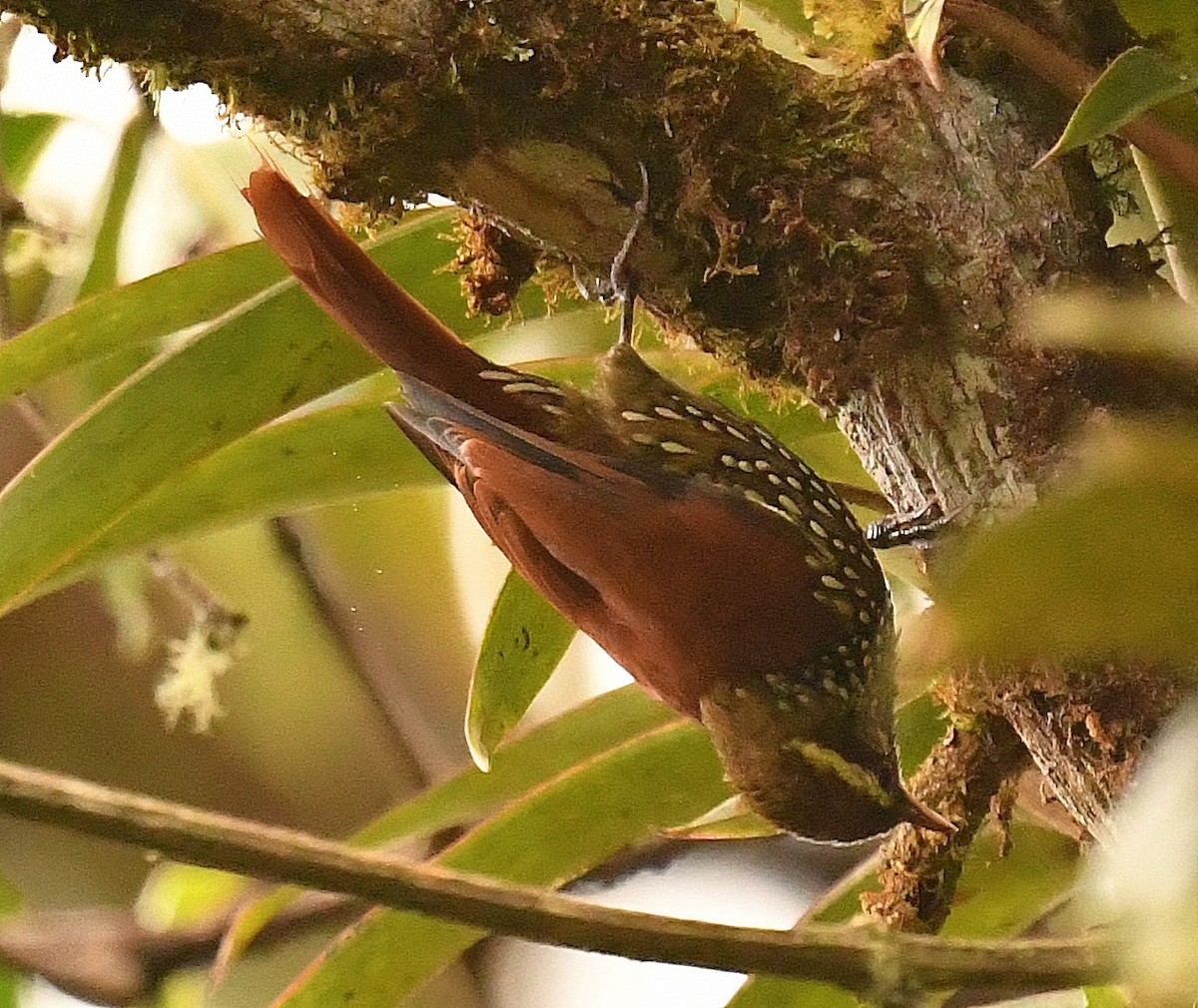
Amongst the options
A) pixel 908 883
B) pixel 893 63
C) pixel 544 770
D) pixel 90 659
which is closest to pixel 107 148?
pixel 90 659

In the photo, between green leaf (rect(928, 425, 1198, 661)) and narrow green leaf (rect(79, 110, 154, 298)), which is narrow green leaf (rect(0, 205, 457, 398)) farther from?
green leaf (rect(928, 425, 1198, 661))

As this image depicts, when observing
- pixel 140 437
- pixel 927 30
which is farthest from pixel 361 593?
pixel 927 30

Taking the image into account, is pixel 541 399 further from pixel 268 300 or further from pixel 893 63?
pixel 893 63

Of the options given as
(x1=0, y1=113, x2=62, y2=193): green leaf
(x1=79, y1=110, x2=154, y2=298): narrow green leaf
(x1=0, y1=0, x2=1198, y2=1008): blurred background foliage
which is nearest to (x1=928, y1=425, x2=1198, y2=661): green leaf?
(x1=0, y1=0, x2=1198, y2=1008): blurred background foliage

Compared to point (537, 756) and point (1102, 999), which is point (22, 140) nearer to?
point (537, 756)

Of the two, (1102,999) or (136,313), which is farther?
(1102,999)

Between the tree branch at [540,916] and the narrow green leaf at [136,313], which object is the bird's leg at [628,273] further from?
the tree branch at [540,916]
